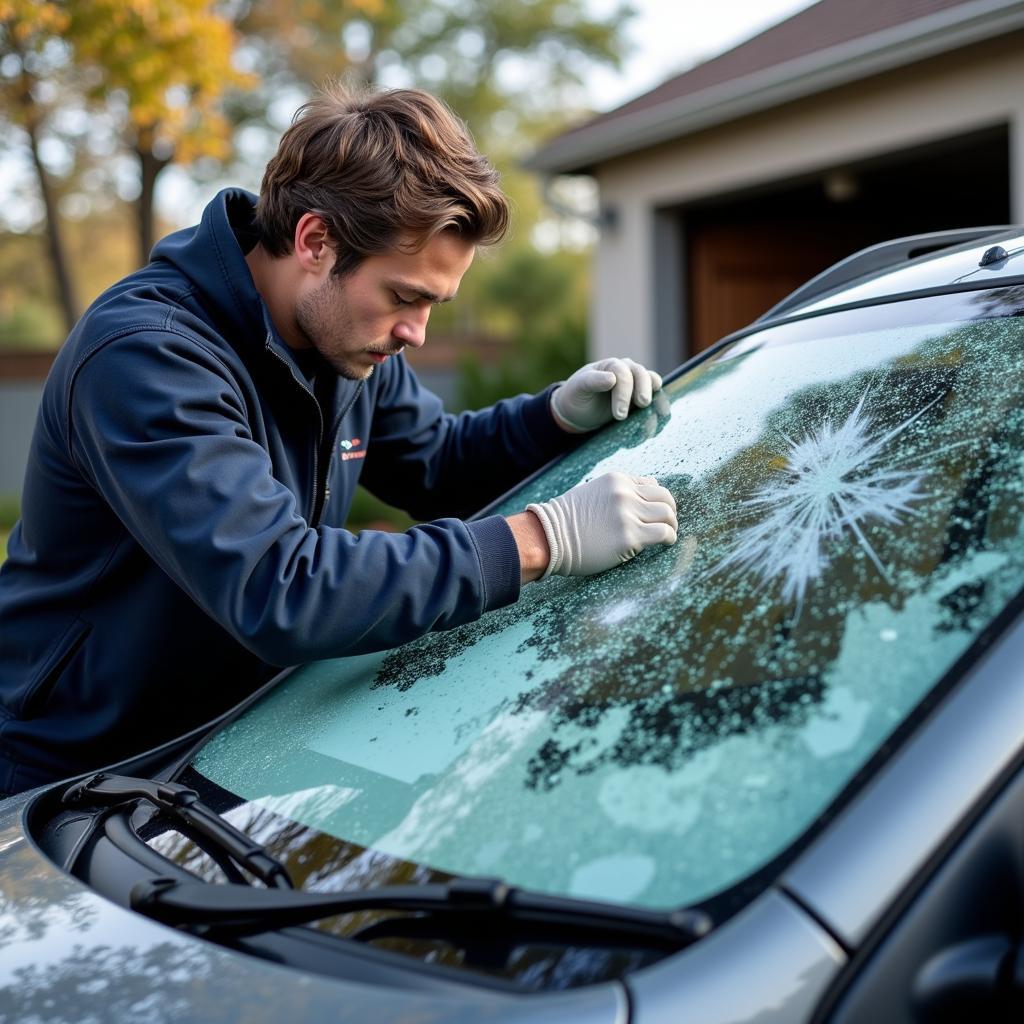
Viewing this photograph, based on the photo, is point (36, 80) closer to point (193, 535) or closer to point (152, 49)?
point (152, 49)

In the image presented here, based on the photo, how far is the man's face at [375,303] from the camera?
2020 millimetres

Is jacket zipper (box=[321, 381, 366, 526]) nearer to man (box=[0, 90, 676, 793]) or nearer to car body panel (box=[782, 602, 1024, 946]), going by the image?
man (box=[0, 90, 676, 793])

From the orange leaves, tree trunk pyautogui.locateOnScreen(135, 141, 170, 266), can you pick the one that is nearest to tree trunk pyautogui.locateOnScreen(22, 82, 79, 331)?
tree trunk pyautogui.locateOnScreen(135, 141, 170, 266)

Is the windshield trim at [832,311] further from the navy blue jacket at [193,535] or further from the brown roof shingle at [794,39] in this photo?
the brown roof shingle at [794,39]

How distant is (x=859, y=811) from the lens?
3.18 feet

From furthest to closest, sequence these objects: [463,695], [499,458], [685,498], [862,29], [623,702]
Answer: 1. [862,29]
2. [499,458]
3. [685,498]
4. [463,695]
5. [623,702]

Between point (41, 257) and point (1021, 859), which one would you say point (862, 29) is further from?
point (41, 257)

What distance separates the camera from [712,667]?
1191 mm

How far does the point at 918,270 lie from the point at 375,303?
861 mm

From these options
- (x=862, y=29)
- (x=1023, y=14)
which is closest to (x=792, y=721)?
(x=1023, y=14)

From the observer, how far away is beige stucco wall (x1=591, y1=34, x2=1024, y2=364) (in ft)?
18.7

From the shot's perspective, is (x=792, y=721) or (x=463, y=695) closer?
(x=792, y=721)

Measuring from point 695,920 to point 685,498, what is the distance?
73cm

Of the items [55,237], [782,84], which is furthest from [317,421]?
[55,237]
